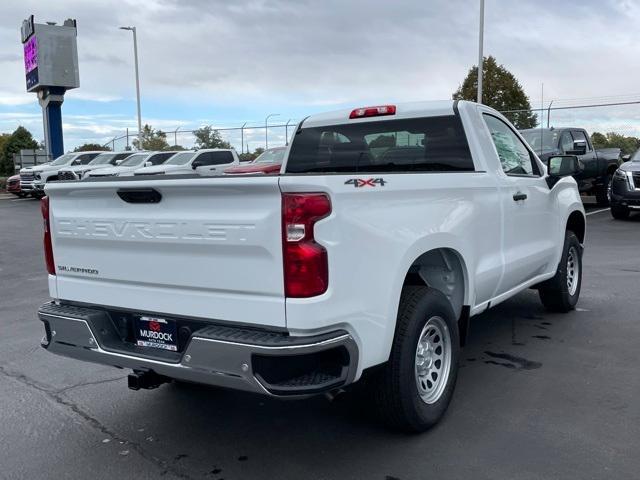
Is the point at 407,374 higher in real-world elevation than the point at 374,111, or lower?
lower

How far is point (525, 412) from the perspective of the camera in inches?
159

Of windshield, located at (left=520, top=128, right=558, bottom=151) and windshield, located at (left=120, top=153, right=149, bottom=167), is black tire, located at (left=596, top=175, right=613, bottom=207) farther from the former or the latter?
windshield, located at (left=120, top=153, right=149, bottom=167)

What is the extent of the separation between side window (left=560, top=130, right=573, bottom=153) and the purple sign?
29020 mm

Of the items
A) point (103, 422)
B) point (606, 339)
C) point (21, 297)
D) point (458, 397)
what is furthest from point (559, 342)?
point (21, 297)

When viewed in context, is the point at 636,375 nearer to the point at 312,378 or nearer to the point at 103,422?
the point at 312,378

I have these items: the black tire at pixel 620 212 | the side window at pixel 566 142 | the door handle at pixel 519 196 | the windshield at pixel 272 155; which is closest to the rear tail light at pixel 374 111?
the door handle at pixel 519 196

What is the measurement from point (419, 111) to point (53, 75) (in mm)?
34103

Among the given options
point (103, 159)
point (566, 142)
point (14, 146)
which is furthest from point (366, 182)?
point (14, 146)

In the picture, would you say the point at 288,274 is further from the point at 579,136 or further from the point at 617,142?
the point at 617,142

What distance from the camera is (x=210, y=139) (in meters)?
39.0

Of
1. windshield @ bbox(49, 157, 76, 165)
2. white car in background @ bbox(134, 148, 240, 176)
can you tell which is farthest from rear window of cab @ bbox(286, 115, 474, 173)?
windshield @ bbox(49, 157, 76, 165)

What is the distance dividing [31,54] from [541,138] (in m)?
30.3

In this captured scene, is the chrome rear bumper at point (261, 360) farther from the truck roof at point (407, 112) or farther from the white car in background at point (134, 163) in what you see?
the white car in background at point (134, 163)

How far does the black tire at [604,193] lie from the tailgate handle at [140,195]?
1711cm
